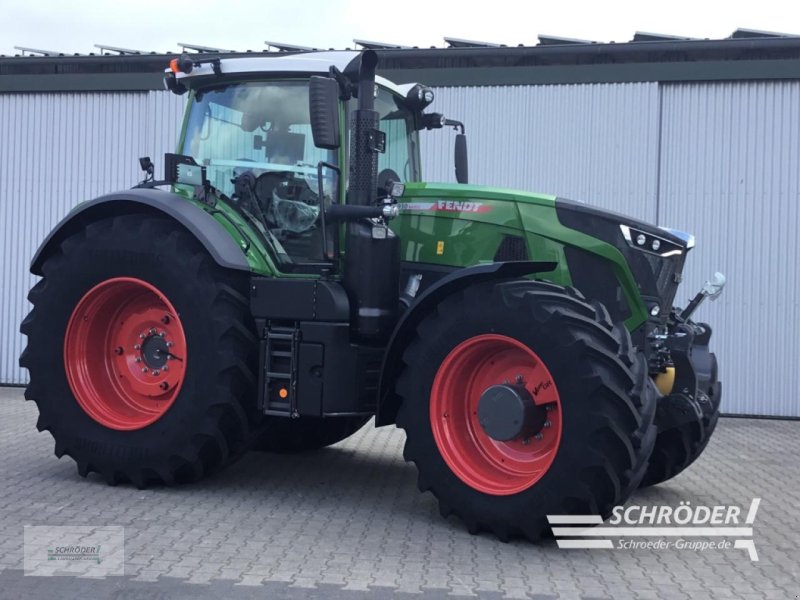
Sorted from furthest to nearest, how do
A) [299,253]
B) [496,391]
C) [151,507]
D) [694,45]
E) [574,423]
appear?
[694,45], [299,253], [151,507], [496,391], [574,423]

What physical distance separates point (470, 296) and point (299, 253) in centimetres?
154

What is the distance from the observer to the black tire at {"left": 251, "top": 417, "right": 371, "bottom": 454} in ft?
26.3

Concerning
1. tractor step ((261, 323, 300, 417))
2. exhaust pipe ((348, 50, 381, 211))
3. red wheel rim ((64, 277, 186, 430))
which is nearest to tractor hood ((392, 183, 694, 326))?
exhaust pipe ((348, 50, 381, 211))

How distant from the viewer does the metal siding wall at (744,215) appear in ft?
38.7

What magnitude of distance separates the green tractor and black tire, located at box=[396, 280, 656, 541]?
1 centimetres

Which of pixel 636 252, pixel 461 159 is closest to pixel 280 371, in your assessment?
pixel 636 252

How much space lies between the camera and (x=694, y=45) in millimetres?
11906

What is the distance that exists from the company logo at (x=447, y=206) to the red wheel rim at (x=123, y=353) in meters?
1.74

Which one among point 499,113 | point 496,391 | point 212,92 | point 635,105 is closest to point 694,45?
point 635,105

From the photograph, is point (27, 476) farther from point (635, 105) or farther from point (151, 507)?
point (635, 105)

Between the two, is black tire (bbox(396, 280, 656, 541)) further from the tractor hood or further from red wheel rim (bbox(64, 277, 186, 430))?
red wheel rim (bbox(64, 277, 186, 430))

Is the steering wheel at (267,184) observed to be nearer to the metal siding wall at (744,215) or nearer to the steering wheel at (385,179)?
the steering wheel at (385,179)

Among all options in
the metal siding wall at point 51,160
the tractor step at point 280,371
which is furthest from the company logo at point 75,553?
the metal siding wall at point 51,160

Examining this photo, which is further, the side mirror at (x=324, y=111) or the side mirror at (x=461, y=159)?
the side mirror at (x=461, y=159)
